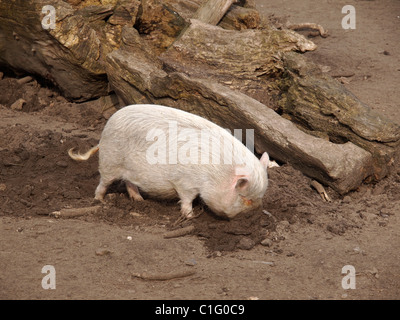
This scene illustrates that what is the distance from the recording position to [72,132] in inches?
316

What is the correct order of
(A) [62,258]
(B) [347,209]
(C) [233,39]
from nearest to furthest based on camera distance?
(A) [62,258] < (B) [347,209] < (C) [233,39]

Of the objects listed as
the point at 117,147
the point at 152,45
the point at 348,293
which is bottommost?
the point at 348,293

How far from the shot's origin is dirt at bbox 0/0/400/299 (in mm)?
4520

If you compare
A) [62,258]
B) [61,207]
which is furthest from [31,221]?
[62,258]

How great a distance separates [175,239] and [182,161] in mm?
744

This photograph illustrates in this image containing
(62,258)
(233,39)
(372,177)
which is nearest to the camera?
(62,258)

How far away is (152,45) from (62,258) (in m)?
4.44

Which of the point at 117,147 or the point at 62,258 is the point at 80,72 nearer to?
the point at 117,147

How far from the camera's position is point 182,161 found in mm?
5426

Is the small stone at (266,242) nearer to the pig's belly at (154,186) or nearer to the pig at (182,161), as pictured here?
the pig at (182,161)

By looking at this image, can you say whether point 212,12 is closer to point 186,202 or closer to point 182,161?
point 182,161

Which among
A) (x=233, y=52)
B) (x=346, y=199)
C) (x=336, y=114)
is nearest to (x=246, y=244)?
(x=346, y=199)

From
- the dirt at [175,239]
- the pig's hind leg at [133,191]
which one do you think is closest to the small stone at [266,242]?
the dirt at [175,239]

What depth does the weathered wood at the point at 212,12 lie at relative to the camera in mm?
8664
